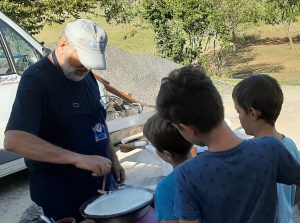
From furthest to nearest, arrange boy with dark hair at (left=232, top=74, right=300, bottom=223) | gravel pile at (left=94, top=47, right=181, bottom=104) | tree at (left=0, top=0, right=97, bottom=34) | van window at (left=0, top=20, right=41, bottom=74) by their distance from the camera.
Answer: tree at (left=0, top=0, right=97, bottom=34)
gravel pile at (left=94, top=47, right=181, bottom=104)
van window at (left=0, top=20, right=41, bottom=74)
boy with dark hair at (left=232, top=74, right=300, bottom=223)

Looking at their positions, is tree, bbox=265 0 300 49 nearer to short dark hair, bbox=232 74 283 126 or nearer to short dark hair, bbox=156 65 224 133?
short dark hair, bbox=232 74 283 126

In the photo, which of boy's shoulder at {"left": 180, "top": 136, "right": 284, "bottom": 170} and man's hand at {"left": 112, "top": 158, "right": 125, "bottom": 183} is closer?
boy's shoulder at {"left": 180, "top": 136, "right": 284, "bottom": 170}

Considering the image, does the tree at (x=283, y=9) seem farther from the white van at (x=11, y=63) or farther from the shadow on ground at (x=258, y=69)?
the white van at (x=11, y=63)

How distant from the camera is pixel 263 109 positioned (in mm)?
2207

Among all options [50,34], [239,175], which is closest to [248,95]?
[239,175]

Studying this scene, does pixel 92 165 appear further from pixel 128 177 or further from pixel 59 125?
pixel 128 177

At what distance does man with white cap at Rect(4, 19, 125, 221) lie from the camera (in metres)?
2.28

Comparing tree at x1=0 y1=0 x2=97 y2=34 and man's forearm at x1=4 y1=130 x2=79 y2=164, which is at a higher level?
tree at x1=0 y1=0 x2=97 y2=34

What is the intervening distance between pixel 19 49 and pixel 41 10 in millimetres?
9326

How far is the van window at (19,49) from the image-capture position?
5.61 metres

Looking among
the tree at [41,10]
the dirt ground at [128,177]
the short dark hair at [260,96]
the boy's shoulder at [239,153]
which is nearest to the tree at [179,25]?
the tree at [41,10]

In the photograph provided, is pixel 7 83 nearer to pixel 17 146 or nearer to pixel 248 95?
pixel 17 146

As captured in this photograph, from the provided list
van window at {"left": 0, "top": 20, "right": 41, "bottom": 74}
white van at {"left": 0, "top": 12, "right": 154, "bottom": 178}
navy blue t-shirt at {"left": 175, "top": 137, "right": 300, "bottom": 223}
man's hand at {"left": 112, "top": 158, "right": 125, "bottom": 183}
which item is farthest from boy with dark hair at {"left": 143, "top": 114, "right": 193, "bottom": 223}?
van window at {"left": 0, "top": 20, "right": 41, "bottom": 74}

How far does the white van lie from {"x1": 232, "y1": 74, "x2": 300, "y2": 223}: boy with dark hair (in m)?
3.82
